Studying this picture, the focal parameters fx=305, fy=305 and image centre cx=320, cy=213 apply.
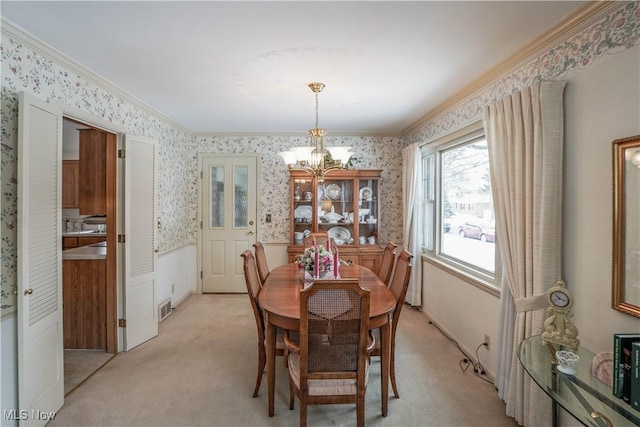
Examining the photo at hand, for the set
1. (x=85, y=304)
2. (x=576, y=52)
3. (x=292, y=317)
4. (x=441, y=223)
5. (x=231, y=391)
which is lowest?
(x=231, y=391)

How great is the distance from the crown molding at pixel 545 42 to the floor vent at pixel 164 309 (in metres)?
4.06

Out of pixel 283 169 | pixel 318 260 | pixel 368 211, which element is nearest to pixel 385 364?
pixel 318 260

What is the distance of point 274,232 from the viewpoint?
478 centimetres

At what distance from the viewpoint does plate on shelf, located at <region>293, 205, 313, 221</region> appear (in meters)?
4.62

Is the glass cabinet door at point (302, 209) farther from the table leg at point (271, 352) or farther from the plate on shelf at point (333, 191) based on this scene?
the table leg at point (271, 352)

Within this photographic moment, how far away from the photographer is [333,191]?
15.2 feet

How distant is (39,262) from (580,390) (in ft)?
9.88

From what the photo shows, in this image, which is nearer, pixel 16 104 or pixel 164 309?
pixel 16 104

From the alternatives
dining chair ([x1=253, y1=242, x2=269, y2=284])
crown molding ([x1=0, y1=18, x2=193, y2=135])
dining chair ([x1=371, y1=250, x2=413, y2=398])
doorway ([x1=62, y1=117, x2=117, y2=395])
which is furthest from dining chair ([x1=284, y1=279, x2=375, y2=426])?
crown molding ([x1=0, y1=18, x2=193, y2=135])

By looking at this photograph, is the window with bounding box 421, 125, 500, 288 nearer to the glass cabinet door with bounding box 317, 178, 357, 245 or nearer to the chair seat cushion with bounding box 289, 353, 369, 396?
the glass cabinet door with bounding box 317, 178, 357, 245

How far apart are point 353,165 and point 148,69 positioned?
9.74ft

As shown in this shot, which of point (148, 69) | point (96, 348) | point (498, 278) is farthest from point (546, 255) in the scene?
point (96, 348)

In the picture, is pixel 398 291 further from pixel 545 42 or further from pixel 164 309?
pixel 164 309
